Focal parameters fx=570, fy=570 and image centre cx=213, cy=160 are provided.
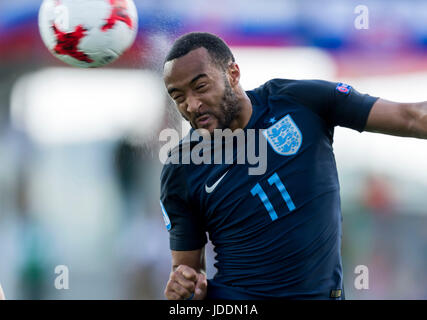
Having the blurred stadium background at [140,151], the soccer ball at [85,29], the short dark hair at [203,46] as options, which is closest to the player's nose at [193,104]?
the short dark hair at [203,46]

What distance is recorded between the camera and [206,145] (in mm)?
2887

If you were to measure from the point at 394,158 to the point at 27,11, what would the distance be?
16.3 feet

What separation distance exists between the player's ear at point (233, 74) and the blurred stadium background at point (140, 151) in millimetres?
3529

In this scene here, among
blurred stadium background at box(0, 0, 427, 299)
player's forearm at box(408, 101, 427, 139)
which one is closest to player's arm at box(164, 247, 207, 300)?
player's forearm at box(408, 101, 427, 139)

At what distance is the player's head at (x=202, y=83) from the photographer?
2.71 meters

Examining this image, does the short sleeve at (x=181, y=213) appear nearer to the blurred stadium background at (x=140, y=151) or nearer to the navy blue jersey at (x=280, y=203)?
the navy blue jersey at (x=280, y=203)

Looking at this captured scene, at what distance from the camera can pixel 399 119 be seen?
256 centimetres

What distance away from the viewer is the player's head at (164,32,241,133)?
2.71m

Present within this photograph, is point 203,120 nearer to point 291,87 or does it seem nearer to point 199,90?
point 199,90

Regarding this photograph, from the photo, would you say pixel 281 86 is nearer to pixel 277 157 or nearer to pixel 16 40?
pixel 277 157

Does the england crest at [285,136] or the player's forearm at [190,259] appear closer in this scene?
the england crest at [285,136]

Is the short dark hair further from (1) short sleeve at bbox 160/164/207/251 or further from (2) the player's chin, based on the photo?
(1) short sleeve at bbox 160/164/207/251

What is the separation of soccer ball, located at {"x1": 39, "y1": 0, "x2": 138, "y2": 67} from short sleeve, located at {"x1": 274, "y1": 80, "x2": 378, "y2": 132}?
1.10 meters
